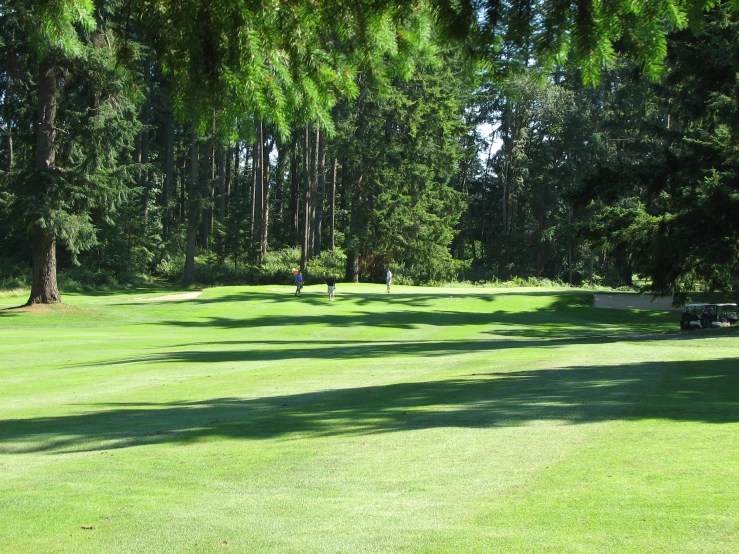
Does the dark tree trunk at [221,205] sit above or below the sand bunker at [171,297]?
above

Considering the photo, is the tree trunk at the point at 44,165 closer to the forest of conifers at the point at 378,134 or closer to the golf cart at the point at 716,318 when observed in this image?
the forest of conifers at the point at 378,134

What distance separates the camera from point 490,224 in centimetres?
9912

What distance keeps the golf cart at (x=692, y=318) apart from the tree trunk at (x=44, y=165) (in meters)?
28.0

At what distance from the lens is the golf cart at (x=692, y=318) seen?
33531 millimetres

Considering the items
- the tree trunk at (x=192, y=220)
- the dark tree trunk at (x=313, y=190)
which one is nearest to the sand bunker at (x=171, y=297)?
the tree trunk at (x=192, y=220)

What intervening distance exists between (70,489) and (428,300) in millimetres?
39505

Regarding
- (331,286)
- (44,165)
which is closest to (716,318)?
(331,286)

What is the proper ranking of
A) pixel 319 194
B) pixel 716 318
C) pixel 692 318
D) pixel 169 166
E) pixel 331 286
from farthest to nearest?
1. pixel 319 194
2. pixel 169 166
3. pixel 331 286
4. pixel 692 318
5. pixel 716 318

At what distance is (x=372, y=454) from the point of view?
7922 millimetres

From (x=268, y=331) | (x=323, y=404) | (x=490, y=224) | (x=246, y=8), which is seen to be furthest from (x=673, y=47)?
(x=490, y=224)

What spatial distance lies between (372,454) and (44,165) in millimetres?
31551

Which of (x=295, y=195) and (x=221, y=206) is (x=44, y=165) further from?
(x=295, y=195)

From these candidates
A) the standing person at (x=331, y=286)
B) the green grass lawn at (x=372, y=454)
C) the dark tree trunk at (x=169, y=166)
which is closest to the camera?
the green grass lawn at (x=372, y=454)

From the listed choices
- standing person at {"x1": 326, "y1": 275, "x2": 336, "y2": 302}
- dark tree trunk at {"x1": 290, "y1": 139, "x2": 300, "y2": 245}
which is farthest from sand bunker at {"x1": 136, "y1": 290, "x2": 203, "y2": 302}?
dark tree trunk at {"x1": 290, "y1": 139, "x2": 300, "y2": 245}
